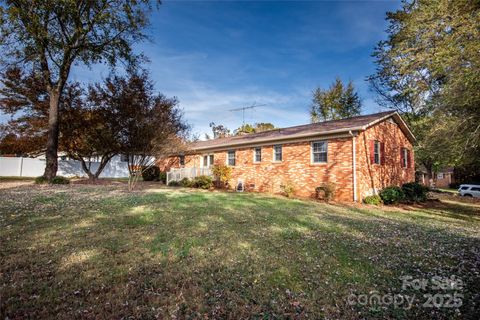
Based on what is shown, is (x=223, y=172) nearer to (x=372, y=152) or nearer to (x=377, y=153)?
(x=372, y=152)

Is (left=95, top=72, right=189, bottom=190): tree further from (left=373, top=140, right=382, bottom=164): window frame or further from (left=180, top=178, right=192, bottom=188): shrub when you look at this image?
(left=373, top=140, right=382, bottom=164): window frame

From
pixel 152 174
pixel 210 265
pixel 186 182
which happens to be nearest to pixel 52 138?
pixel 186 182

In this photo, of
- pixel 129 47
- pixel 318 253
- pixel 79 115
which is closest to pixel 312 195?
pixel 318 253

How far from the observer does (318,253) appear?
440cm

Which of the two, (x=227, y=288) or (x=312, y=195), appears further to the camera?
Answer: (x=312, y=195)

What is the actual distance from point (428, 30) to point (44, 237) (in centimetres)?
1287

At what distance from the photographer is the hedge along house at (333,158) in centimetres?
1237

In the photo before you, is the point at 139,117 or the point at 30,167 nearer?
the point at 139,117

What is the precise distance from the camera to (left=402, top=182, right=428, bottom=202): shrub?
45.6 feet

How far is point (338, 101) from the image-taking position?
33.7m

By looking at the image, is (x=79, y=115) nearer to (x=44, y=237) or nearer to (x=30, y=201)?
(x=30, y=201)

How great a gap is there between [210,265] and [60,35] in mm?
15440

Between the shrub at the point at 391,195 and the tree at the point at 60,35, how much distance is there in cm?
1633

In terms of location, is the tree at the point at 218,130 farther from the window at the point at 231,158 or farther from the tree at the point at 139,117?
the tree at the point at 139,117
